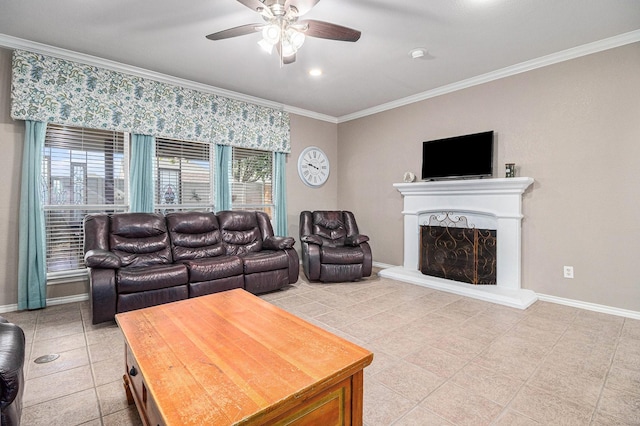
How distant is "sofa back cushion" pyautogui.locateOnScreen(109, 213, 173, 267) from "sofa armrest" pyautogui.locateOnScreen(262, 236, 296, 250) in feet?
3.86

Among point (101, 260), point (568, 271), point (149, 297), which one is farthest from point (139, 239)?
point (568, 271)

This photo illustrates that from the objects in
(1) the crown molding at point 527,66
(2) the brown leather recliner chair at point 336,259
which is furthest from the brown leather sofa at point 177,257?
Answer: (1) the crown molding at point 527,66

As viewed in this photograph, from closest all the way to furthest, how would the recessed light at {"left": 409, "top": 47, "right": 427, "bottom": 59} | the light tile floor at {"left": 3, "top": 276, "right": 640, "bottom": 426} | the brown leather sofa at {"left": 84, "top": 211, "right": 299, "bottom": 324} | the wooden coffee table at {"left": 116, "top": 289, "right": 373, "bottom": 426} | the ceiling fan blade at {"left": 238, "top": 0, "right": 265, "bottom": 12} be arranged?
the wooden coffee table at {"left": 116, "top": 289, "right": 373, "bottom": 426} < the light tile floor at {"left": 3, "top": 276, "right": 640, "bottom": 426} < the ceiling fan blade at {"left": 238, "top": 0, "right": 265, "bottom": 12} < the brown leather sofa at {"left": 84, "top": 211, "right": 299, "bottom": 324} < the recessed light at {"left": 409, "top": 47, "right": 427, "bottom": 59}

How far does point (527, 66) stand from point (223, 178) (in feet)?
13.5

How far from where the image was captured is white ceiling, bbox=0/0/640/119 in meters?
2.60

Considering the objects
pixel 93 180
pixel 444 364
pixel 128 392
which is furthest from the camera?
pixel 93 180

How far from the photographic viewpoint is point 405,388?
192 cm

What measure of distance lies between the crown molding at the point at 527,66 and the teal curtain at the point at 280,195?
190cm

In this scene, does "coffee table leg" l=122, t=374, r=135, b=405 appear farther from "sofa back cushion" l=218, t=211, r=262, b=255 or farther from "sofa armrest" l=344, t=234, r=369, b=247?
"sofa armrest" l=344, t=234, r=369, b=247

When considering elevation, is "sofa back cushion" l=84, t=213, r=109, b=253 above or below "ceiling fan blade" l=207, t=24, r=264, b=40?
below

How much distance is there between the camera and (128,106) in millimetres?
3771

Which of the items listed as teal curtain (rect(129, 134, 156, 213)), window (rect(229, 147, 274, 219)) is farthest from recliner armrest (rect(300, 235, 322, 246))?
teal curtain (rect(129, 134, 156, 213))

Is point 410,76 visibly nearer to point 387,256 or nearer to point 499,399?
point 387,256

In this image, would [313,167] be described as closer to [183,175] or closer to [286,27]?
[183,175]
